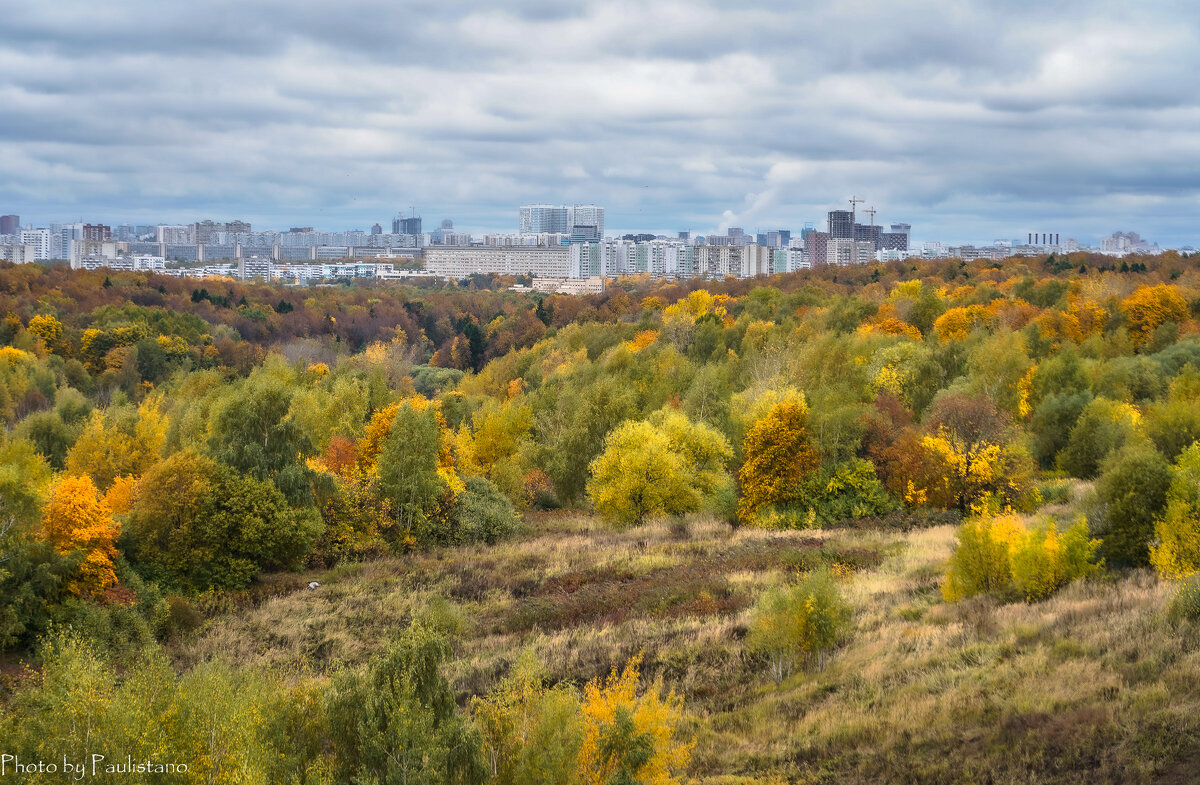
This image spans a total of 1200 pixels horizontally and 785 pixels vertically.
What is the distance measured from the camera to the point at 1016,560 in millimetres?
23516

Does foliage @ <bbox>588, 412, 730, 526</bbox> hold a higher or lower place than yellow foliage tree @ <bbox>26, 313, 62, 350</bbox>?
lower

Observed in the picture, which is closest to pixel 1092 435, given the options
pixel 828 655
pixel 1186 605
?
pixel 1186 605

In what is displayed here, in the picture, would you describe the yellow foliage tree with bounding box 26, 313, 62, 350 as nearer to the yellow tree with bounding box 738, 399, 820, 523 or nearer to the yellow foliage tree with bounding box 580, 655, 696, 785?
the yellow tree with bounding box 738, 399, 820, 523

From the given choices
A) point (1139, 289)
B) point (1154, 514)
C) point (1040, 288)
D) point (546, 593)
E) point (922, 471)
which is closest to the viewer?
point (1154, 514)

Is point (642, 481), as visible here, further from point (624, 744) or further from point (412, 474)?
point (624, 744)

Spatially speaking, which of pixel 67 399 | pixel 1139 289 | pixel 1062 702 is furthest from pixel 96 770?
pixel 1139 289

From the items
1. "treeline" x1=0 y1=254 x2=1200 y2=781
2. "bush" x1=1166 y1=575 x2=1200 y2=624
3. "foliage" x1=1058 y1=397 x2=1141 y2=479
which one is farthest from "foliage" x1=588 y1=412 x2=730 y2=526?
"bush" x1=1166 y1=575 x2=1200 y2=624

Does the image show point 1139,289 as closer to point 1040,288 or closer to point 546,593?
point 1040,288

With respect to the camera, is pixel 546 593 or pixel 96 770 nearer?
pixel 96 770

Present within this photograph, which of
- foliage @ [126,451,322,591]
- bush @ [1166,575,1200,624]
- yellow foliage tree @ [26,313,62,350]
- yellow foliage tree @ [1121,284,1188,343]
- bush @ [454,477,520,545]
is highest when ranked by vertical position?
yellow foliage tree @ [1121,284,1188,343]

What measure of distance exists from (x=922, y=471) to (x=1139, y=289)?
46.2 meters

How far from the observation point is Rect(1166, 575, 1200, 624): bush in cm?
Answer: 1869

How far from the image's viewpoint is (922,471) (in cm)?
3791

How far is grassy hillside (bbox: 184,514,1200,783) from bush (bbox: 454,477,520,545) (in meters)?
1.64
